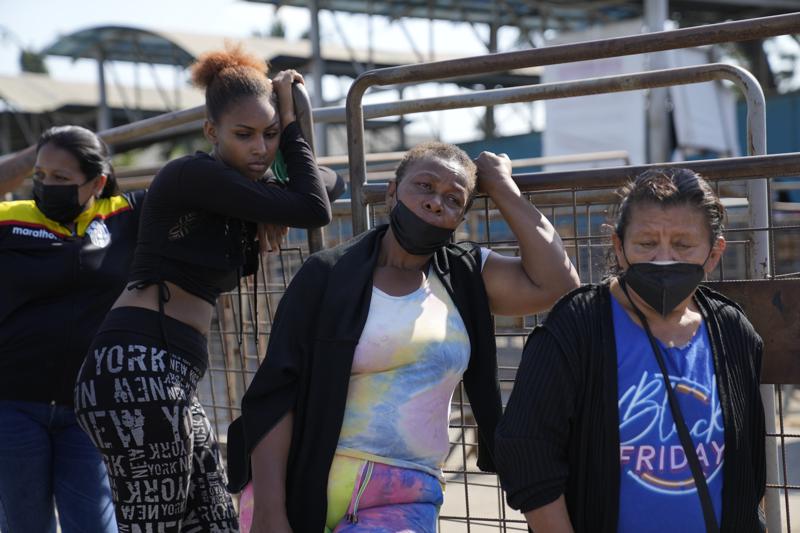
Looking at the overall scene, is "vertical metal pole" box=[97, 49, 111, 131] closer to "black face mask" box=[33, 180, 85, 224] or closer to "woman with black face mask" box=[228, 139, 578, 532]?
"black face mask" box=[33, 180, 85, 224]

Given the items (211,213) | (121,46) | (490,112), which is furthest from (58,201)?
(121,46)

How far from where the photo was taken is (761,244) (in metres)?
3.02

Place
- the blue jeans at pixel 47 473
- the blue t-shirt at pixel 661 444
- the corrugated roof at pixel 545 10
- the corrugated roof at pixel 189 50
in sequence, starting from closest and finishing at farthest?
1. the blue t-shirt at pixel 661 444
2. the blue jeans at pixel 47 473
3. the corrugated roof at pixel 545 10
4. the corrugated roof at pixel 189 50

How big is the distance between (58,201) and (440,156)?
1.48 meters

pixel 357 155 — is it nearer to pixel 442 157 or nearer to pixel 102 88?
pixel 442 157

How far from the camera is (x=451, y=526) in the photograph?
4500 mm

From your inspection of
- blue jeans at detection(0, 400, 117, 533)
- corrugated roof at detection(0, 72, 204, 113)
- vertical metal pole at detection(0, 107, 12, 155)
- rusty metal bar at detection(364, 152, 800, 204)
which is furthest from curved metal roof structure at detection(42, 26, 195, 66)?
rusty metal bar at detection(364, 152, 800, 204)

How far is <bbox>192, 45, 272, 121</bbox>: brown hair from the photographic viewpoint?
2.76 meters

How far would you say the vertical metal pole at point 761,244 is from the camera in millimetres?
2980

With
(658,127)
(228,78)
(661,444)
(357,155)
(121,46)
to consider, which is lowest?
(661,444)

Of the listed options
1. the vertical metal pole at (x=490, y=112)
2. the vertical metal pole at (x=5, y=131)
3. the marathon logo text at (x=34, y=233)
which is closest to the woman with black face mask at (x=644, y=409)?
the marathon logo text at (x=34, y=233)

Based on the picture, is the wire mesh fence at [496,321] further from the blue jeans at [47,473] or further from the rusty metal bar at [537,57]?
the blue jeans at [47,473]

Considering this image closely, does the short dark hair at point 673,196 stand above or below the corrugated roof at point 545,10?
below

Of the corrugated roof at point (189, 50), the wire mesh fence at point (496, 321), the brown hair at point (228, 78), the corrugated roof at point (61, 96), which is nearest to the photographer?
the brown hair at point (228, 78)
